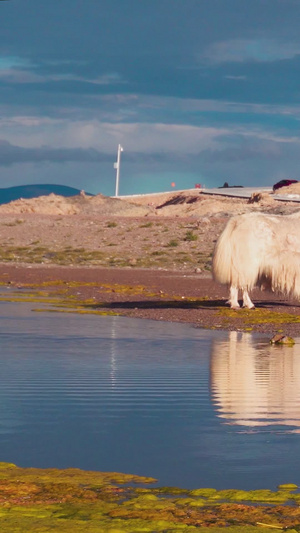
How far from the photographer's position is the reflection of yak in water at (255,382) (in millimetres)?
8651

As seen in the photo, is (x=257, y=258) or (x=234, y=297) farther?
(x=234, y=297)

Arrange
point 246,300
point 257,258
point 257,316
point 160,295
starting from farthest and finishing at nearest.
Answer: point 160,295 < point 246,300 < point 257,258 < point 257,316

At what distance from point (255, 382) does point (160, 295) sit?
41.4 feet

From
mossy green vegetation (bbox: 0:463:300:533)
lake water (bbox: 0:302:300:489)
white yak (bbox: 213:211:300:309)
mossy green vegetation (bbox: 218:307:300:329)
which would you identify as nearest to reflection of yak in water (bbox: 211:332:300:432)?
lake water (bbox: 0:302:300:489)

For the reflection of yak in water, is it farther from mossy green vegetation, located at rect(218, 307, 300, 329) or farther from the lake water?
mossy green vegetation, located at rect(218, 307, 300, 329)

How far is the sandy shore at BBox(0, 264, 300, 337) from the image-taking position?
17797 millimetres

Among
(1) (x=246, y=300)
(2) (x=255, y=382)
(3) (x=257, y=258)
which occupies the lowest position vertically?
(2) (x=255, y=382)

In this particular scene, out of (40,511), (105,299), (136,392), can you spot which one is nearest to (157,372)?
(136,392)

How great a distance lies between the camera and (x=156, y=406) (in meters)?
9.17

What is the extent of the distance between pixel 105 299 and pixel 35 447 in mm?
14626

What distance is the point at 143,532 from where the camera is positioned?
5270mm

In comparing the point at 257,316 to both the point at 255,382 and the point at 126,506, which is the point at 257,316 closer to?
the point at 255,382

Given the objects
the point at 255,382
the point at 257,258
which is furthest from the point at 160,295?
the point at 255,382

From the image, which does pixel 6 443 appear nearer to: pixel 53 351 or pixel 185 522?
pixel 185 522
